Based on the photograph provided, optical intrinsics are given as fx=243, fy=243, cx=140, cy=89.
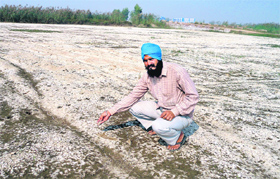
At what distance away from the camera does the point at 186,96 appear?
2584 mm

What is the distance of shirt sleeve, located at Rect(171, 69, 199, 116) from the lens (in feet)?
8.29

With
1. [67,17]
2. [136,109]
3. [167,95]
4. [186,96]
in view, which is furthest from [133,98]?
[67,17]

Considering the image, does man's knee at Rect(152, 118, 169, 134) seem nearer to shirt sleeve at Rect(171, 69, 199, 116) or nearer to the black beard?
shirt sleeve at Rect(171, 69, 199, 116)

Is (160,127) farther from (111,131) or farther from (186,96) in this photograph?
(111,131)

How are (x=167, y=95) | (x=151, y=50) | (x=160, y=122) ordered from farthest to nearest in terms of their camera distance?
(x=167, y=95) < (x=160, y=122) < (x=151, y=50)

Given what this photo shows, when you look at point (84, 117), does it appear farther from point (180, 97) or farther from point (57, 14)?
point (57, 14)

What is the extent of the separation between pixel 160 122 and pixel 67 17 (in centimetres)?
2307

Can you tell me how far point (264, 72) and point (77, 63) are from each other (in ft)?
16.6

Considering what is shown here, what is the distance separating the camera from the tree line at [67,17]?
19.7m

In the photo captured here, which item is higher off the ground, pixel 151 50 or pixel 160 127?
pixel 151 50

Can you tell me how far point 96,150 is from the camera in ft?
8.93

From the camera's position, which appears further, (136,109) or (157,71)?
(136,109)

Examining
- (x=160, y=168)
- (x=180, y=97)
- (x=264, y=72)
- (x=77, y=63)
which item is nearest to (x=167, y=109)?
(x=180, y=97)

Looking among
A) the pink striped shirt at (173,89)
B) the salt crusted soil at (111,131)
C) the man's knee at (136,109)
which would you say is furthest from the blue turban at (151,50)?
the salt crusted soil at (111,131)
